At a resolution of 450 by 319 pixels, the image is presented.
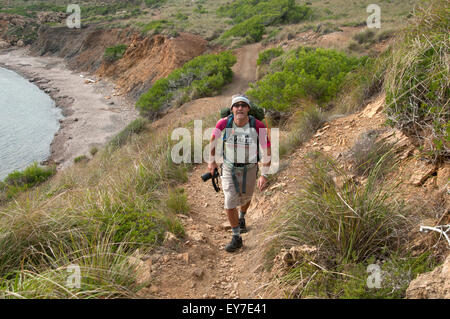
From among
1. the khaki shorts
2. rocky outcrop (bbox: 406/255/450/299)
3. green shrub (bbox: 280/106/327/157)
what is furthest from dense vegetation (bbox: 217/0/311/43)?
rocky outcrop (bbox: 406/255/450/299)

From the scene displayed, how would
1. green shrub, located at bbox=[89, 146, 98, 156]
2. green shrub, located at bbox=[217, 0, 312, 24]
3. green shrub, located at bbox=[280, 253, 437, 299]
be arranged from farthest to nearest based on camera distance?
green shrub, located at bbox=[217, 0, 312, 24]
green shrub, located at bbox=[89, 146, 98, 156]
green shrub, located at bbox=[280, 253, 437, 299]

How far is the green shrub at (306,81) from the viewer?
743 centimetres

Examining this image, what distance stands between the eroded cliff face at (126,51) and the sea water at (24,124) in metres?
5.15

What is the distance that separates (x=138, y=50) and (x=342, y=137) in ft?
81.7

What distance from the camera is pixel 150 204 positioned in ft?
13.7

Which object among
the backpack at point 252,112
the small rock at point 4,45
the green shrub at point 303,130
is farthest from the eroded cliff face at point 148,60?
the small rock at point 4,45

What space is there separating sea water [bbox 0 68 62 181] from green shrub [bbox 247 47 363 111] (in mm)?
12770

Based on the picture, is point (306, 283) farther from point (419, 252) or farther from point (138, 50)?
point (138, 50)

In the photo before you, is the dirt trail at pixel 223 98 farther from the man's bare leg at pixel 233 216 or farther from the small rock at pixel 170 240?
the small rock at pixel 170 240

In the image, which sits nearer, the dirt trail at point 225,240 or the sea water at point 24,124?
the dirt trail at point 225,240

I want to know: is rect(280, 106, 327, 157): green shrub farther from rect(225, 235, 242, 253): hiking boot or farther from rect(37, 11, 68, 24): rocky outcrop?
rect(37, 11, 68, 24): rocky outcrop

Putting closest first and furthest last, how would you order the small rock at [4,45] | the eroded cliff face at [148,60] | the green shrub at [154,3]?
the eroded cliff face at [148,60] < the small rock at [4,45] < the green shrub at [154,3]

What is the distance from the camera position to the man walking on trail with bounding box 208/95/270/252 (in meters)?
3.66

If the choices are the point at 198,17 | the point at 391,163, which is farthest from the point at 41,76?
the point at 391,163
